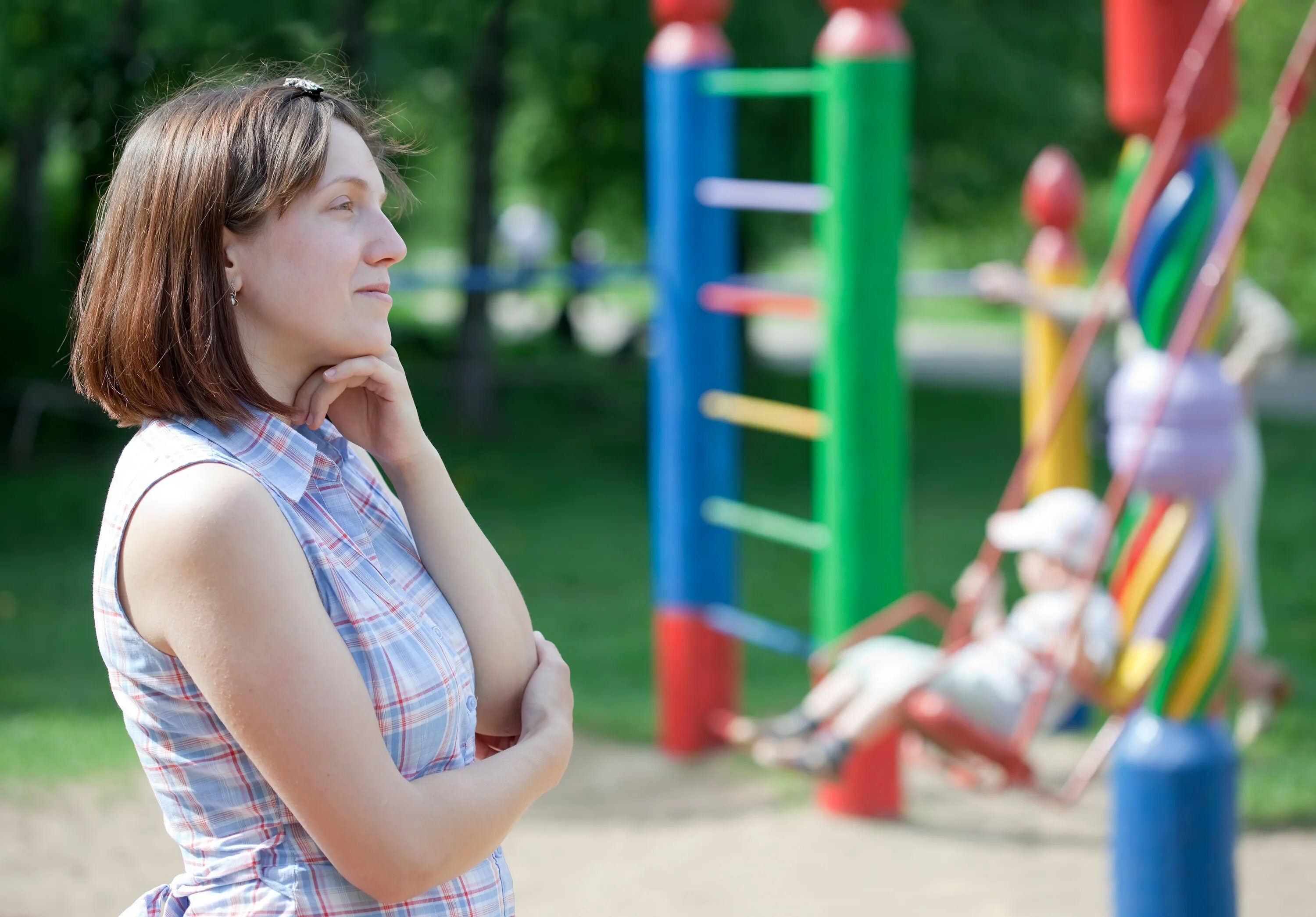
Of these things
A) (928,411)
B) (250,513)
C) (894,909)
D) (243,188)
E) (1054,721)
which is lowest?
(928,411)

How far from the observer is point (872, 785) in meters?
4.36

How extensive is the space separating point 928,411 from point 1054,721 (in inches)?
363

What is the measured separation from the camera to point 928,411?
12844mm

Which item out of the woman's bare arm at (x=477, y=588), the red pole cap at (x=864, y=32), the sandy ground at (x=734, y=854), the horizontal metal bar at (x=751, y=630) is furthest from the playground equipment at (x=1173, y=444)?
the woman's bare arm at (x=477, y=588)

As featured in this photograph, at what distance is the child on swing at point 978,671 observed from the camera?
3.64m

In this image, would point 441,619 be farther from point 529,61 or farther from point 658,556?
point 529,61

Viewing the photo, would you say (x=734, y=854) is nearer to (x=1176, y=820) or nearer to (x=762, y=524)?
(x=762, y=524)

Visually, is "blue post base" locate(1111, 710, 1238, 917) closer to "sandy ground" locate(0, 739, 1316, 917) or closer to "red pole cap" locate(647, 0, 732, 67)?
"sandy ground" locate(0, 739, 1316, 917)

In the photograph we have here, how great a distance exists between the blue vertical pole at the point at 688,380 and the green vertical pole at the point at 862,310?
57 cm

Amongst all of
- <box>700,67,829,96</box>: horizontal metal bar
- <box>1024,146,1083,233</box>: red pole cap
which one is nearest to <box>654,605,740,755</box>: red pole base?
<box>700,67,829,96</box>: horizontal metal bar

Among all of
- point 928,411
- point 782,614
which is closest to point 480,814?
point 782,614

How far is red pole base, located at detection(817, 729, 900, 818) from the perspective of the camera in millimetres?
4352

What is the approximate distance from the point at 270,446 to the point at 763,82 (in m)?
3.55

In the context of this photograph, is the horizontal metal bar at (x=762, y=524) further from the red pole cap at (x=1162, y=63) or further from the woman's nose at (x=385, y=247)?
the woman's nose at (x=385, y=247)
